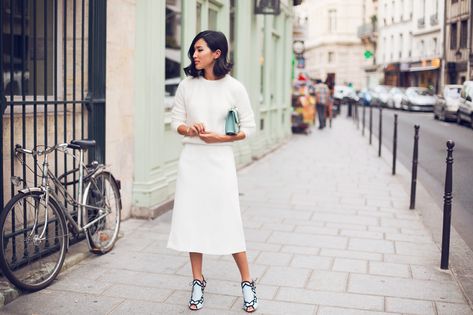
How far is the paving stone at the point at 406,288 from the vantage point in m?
4.95

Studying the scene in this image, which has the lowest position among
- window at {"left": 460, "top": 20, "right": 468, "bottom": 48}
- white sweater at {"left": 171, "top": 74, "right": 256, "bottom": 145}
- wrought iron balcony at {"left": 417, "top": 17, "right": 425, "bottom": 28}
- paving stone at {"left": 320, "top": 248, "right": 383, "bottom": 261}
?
paving stone at {"left": 320, "top": 248, "right": 383, "bottom": 261}

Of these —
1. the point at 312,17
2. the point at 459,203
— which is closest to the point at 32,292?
the point at 459,203

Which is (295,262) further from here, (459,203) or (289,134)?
(289,134)

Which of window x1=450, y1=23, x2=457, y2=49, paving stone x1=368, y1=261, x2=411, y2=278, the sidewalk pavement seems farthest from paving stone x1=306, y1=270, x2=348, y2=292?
window x1=450, y1=23, x2=457, y2=49

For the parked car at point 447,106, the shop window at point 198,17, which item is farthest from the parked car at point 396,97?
the shop window at point 198,17

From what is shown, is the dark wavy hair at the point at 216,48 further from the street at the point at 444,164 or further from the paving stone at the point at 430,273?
the street at the point at 444,164

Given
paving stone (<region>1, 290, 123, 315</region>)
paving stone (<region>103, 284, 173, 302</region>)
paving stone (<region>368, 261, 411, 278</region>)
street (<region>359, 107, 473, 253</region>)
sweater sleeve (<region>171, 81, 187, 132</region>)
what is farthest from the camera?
street (<region>359, 107, 473, 253</region>)

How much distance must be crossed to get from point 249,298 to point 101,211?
6.63 feet

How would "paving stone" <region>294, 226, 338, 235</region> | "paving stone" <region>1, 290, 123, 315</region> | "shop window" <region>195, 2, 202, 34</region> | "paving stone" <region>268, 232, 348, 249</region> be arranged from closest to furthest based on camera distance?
"paving stone" <region>1, 290, 123, 315</region> < "paving stone" <region>268, 232, 348, 249</region> < "paving stone" <region>294, 226, 338, 235</region> < "shop window" <region>195, 2, 202, 34</region>

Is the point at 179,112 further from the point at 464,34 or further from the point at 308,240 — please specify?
the point at 464,34

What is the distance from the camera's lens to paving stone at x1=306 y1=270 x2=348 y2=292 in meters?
5.11

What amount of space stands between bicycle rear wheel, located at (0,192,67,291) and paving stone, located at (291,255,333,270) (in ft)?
6.53

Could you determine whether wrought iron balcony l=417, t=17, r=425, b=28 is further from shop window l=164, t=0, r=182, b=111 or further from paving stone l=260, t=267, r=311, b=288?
paving stone l=260, t=267, r=311, b=288

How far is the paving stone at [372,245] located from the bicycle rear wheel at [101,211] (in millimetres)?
2270
